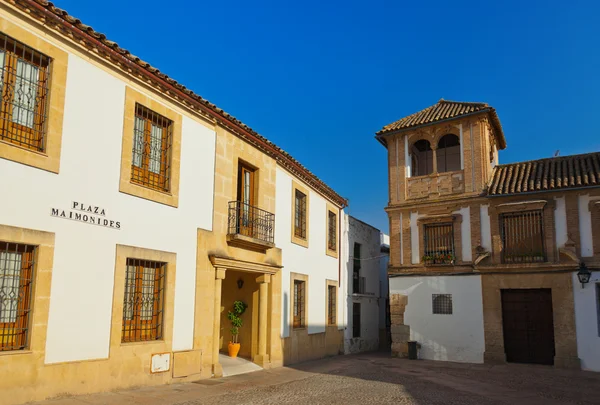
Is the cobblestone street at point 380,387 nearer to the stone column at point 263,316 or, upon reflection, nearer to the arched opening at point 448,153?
the stone column at point 263,316

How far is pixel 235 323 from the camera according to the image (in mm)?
13156

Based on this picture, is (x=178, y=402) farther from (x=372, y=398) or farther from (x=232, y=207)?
(x=232, y=207)

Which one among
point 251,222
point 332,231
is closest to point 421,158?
point 332,231

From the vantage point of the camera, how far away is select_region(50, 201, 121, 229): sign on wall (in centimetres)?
782

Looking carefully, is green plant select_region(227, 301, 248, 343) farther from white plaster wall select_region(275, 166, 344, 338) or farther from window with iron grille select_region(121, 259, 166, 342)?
window with iron grille select_region(121, 259, 166, 342)

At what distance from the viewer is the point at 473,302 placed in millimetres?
16344

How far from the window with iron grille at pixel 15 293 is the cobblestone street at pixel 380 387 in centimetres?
109

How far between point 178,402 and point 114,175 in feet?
13.3

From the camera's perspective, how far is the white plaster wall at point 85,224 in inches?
294

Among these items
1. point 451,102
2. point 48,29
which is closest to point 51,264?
point 48,29

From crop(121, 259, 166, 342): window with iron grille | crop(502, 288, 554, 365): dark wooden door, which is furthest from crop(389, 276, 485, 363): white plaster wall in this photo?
crop(121, 259, 166, 342): window with iron grille

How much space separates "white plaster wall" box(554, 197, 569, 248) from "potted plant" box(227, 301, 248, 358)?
9.72m

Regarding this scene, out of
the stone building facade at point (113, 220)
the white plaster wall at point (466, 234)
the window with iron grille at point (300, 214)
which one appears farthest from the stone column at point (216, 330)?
the white plaster wall at point (466, 234)

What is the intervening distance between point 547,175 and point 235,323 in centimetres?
1104
